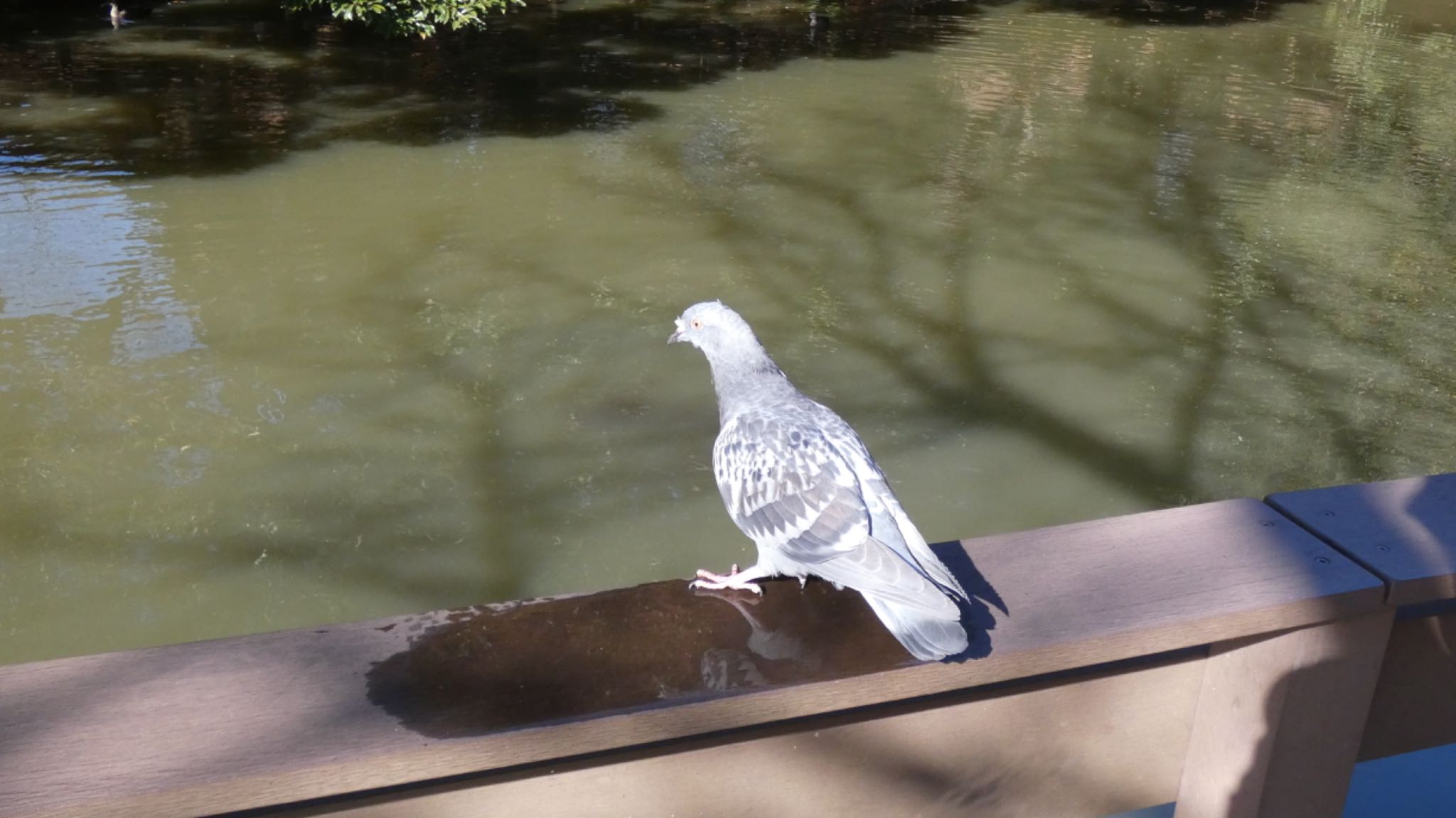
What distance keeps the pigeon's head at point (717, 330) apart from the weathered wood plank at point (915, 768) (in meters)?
1.15

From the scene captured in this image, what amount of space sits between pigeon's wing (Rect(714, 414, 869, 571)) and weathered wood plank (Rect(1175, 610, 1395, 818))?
1.71ft

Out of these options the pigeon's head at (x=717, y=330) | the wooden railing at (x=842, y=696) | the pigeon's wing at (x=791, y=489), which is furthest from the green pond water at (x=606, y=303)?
the wooden railing at (x=842, y=696)

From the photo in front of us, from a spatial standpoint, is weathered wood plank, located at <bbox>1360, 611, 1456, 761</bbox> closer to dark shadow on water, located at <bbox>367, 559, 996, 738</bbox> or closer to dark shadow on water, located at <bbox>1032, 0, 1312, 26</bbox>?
dark shadow on water, located at <bbox>367, 559, 996, 738</bbox>

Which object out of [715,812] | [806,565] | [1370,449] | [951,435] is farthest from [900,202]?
[715,812]

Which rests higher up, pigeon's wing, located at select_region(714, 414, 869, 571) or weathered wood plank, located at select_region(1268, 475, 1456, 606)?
weathered wood plank, located at select_region(1268, 475, 1456, 606)

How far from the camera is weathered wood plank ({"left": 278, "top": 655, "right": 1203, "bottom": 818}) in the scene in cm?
135

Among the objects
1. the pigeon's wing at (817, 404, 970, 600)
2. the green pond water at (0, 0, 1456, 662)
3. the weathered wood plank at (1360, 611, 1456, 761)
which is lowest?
the green pond water at (0, 0, 1456, 662)

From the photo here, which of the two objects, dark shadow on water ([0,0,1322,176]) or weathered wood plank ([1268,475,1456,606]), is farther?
dark shadow on water ([0,0,1322,176])

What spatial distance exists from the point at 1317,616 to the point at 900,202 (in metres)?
5.25

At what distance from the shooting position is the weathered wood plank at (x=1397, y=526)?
150 cm

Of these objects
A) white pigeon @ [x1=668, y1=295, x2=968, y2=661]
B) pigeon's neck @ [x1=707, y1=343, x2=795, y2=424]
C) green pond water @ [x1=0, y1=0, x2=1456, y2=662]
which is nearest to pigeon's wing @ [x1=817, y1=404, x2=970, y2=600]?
white pigeon @ [x1=668, y1=295, x2=968, y2=661]

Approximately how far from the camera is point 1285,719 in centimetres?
154

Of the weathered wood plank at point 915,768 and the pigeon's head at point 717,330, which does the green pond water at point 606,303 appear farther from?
the weathered wood plank at point 915,768

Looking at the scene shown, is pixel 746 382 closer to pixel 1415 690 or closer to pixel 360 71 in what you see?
pixel 1415 690
